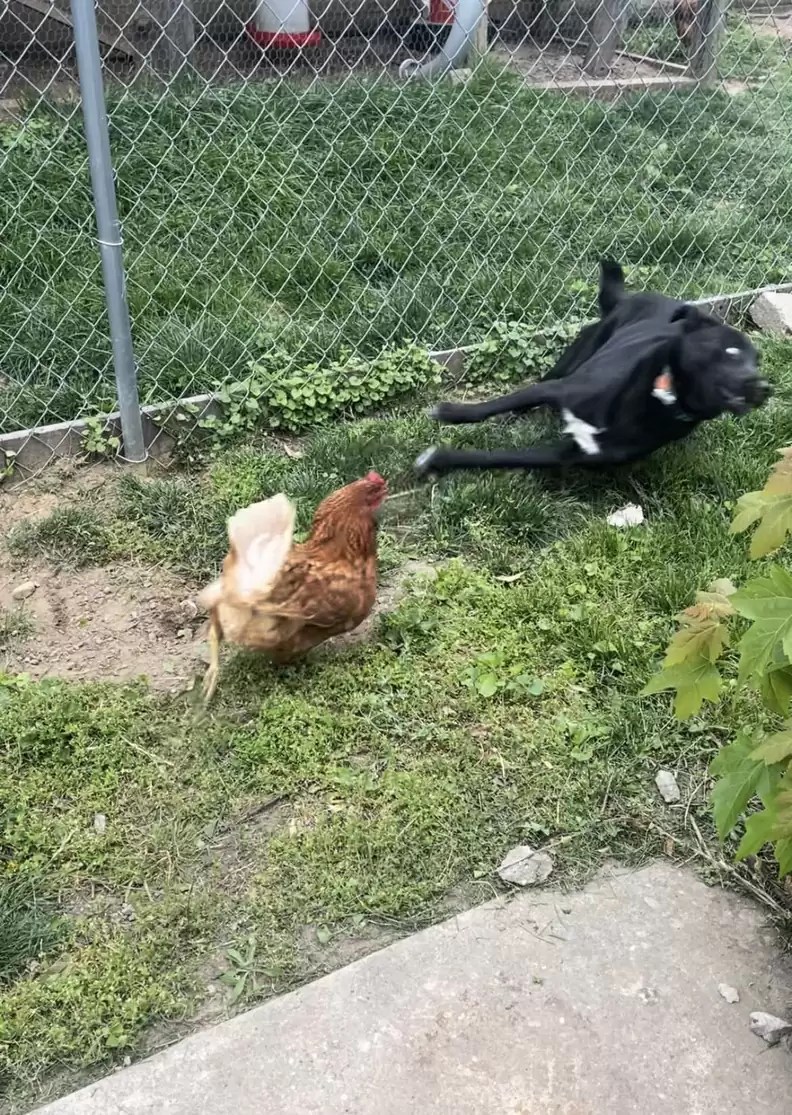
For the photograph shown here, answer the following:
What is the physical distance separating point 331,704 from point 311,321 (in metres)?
2.09

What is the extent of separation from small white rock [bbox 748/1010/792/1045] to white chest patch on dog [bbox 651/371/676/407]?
1.85 m

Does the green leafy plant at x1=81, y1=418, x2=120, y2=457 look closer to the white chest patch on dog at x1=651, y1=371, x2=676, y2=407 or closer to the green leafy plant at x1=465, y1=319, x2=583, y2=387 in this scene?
the green leafy plant at x1=465, y1=319, x2=583, y2=387

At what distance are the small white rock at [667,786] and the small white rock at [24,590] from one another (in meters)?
1.81

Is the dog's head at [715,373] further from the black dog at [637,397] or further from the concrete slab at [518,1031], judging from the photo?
the concrete slab at [518,1031]

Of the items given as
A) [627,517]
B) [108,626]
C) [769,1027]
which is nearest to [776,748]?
[769,1027]

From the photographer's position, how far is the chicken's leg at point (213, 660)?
2.47 meters

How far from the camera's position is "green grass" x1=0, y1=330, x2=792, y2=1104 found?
6.42ft

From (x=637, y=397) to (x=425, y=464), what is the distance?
2.33 feet

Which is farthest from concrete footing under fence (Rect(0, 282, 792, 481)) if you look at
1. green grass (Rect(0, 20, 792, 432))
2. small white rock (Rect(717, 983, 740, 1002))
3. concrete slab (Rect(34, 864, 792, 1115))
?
small white rock (Rect(717, 983, 740, 1002))

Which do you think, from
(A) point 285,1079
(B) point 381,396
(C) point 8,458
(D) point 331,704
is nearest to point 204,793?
(D) point 331,704

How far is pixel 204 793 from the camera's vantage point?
2.28 m

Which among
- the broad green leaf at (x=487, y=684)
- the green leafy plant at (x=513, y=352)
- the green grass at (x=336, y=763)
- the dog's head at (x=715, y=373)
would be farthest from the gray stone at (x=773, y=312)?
the broad green leaf at (x=487, y=684)

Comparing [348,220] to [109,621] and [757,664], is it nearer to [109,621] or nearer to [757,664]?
[109,621]

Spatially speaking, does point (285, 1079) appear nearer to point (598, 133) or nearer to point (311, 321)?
point (311, 321)
